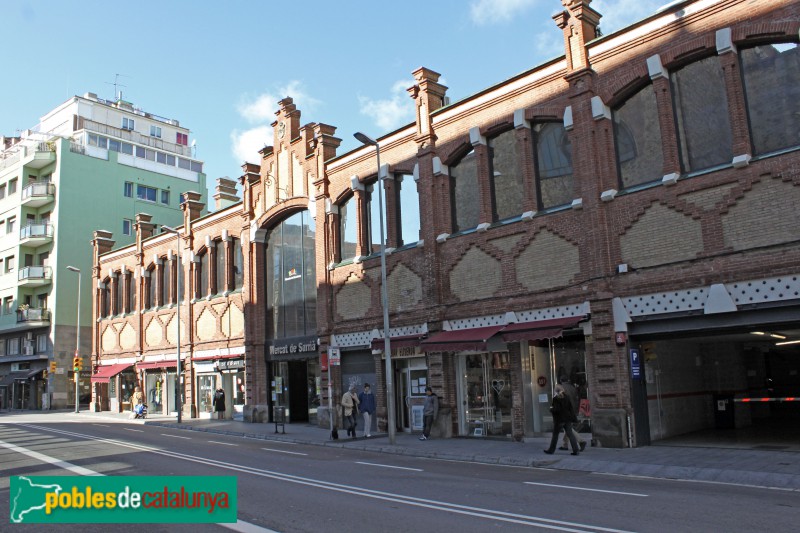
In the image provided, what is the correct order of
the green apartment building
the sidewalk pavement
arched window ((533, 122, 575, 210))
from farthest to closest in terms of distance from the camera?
the green apartment building < arched window ((533, 122, 575, 210)) < the sidewalk pavement

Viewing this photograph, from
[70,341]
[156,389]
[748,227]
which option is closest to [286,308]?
[156,389]

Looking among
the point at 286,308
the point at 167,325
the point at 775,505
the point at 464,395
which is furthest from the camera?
the point at 167,325

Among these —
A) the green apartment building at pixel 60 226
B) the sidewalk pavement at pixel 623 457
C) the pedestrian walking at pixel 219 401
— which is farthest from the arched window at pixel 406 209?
the green apartment building at pixel 60 226

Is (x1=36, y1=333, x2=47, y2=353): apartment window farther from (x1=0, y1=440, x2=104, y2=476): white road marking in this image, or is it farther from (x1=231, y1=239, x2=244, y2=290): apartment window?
(x1=0, y1=440, x2=104, y2=476): white road marking

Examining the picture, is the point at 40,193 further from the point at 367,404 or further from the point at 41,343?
the point at 367,404

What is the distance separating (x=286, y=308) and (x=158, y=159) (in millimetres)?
37920

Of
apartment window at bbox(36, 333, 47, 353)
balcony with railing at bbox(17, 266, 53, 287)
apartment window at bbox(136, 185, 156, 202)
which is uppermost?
apartment window at bbox(136, 185, 156, 202)

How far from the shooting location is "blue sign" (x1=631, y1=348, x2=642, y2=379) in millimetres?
17344

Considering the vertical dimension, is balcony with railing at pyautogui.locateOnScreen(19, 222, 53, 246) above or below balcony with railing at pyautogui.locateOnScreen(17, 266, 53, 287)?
above

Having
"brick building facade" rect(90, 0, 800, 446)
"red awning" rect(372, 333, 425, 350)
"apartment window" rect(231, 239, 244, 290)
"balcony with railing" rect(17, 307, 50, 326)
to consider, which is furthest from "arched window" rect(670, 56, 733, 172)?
"balcony with railing" rect(17, 307, 50, 326)

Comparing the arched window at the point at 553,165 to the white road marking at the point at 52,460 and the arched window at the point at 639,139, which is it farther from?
the white road marking at the point at 52,460

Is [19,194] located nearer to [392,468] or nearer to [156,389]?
[156,389]

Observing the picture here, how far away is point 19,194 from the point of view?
2138 inches

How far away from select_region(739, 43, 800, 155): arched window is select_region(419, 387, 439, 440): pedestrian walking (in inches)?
459
